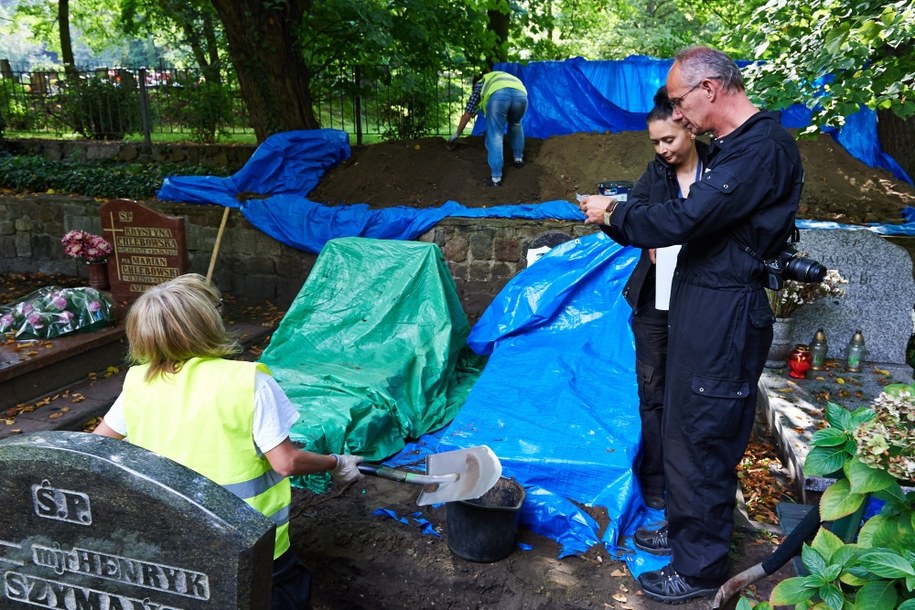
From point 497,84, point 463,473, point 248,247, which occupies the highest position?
point 497,84

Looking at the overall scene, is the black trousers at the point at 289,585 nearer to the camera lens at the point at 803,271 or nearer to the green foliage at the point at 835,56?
the camera lens at the point at 803,271

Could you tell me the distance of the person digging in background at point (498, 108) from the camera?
7219 mm

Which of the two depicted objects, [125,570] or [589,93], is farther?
[589,93]

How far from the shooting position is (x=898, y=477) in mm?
1380

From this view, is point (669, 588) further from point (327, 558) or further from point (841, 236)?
point (841, 236)

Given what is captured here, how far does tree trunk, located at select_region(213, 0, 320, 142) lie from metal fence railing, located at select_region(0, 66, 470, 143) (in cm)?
110

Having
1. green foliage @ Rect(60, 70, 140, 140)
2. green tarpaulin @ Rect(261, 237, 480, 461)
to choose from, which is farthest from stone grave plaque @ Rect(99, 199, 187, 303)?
green foliage @ Rect(60, 70, 140, 140)

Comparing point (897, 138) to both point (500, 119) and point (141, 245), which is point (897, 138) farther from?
point (141, 245)

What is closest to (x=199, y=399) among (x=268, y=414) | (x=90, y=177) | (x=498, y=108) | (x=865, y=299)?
(x=268, y=414)

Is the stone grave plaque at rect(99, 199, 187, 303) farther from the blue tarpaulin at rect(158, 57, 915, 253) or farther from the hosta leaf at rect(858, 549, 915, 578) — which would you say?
the hosta leaf at rect(858, 549, 915, 578)

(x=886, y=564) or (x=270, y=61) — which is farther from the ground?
(x=270, y=61)

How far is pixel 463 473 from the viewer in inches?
110

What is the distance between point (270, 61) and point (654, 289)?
6.65m

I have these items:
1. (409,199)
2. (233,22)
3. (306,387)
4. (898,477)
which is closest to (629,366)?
(306,387)
